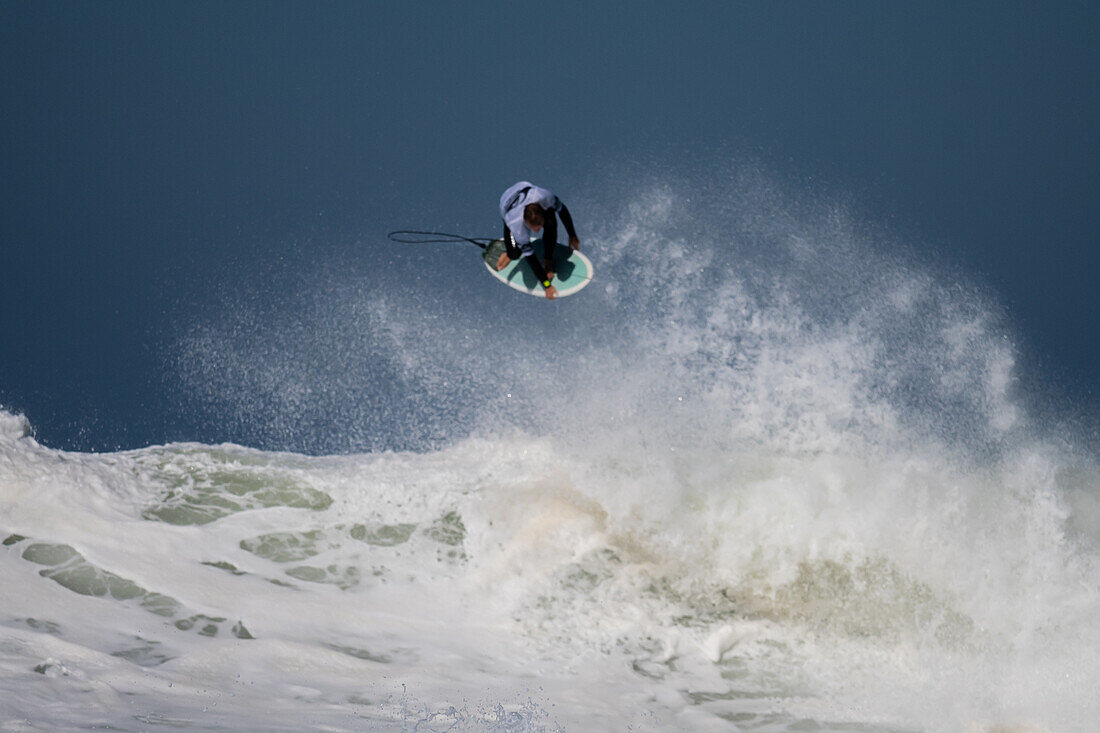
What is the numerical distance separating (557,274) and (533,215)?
2.88 feet

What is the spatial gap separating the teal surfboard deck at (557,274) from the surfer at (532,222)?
10.7 inches

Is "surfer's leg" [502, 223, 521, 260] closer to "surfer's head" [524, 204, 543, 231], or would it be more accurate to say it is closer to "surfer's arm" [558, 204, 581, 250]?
"surfer's head" [524, 204, 543, 231]

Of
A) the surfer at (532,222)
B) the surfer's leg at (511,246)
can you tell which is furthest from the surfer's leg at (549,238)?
the surfer's leg at (511,246)

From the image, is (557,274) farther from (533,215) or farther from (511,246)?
(533,215)

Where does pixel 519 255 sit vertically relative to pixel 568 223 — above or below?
below

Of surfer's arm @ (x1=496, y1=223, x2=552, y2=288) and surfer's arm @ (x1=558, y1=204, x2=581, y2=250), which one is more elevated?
surfer's arm @ (x1=558, y1=204, x2=581, y2=250)

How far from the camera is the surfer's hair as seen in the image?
548 cm

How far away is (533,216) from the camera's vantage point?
5512mm

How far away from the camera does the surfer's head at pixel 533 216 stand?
5477mm

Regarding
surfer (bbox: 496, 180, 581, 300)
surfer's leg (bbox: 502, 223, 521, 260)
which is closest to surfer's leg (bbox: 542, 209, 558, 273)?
surfer (bbox: 496, 180, 581, 300)

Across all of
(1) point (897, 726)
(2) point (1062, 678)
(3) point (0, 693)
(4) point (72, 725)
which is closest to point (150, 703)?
(4) point (72, 725)

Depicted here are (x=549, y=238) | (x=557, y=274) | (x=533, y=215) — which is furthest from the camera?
(x=557, y=274)

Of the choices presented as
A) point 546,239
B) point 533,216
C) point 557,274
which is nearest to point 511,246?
point 546,239

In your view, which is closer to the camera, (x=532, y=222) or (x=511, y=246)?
(x=532, y=222)
